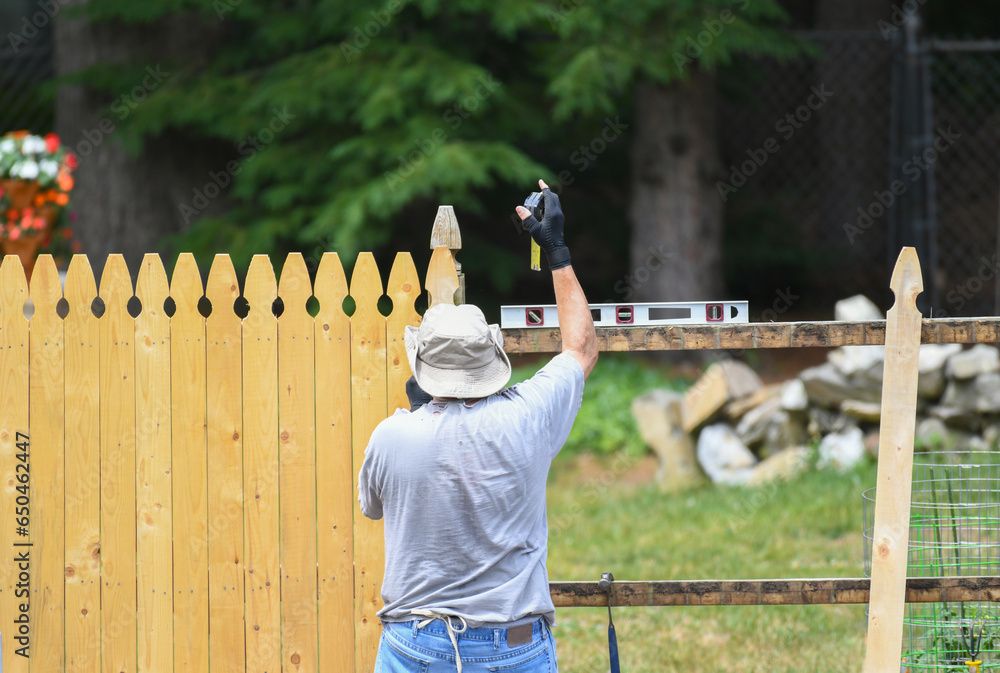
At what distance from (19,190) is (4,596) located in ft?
18.8

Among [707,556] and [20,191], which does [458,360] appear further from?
[20,191]

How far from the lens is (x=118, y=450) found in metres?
4.27

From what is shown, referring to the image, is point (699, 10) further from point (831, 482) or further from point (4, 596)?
point (4, 596)

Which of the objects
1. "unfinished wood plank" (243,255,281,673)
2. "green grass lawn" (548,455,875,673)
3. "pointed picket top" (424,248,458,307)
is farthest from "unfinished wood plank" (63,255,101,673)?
"green grass lawn" (548,455,875,673)

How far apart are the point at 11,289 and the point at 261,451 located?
1.04 metres

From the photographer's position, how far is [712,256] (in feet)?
36.1

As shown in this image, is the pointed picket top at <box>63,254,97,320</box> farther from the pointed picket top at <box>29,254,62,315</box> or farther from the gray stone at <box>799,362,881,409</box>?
the gray stone at <box>799,362,881,409</box>

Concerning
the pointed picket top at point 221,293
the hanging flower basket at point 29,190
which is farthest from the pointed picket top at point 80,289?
the hanging flower basket at point 29,190

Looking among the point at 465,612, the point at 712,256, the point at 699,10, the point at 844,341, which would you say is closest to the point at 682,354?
the point at 712,256

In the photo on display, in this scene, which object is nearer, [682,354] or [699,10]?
[699,10]

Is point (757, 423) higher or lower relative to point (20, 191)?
lower

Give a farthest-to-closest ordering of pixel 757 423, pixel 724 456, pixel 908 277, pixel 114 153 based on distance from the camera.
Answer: pixel 114 153, pixel 757 423, pixel 724 456, pixel 908 277

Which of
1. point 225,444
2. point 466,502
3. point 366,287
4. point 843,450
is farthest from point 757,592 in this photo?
point 843,450

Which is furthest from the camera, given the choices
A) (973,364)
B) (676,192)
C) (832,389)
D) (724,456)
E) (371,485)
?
(676,192)
